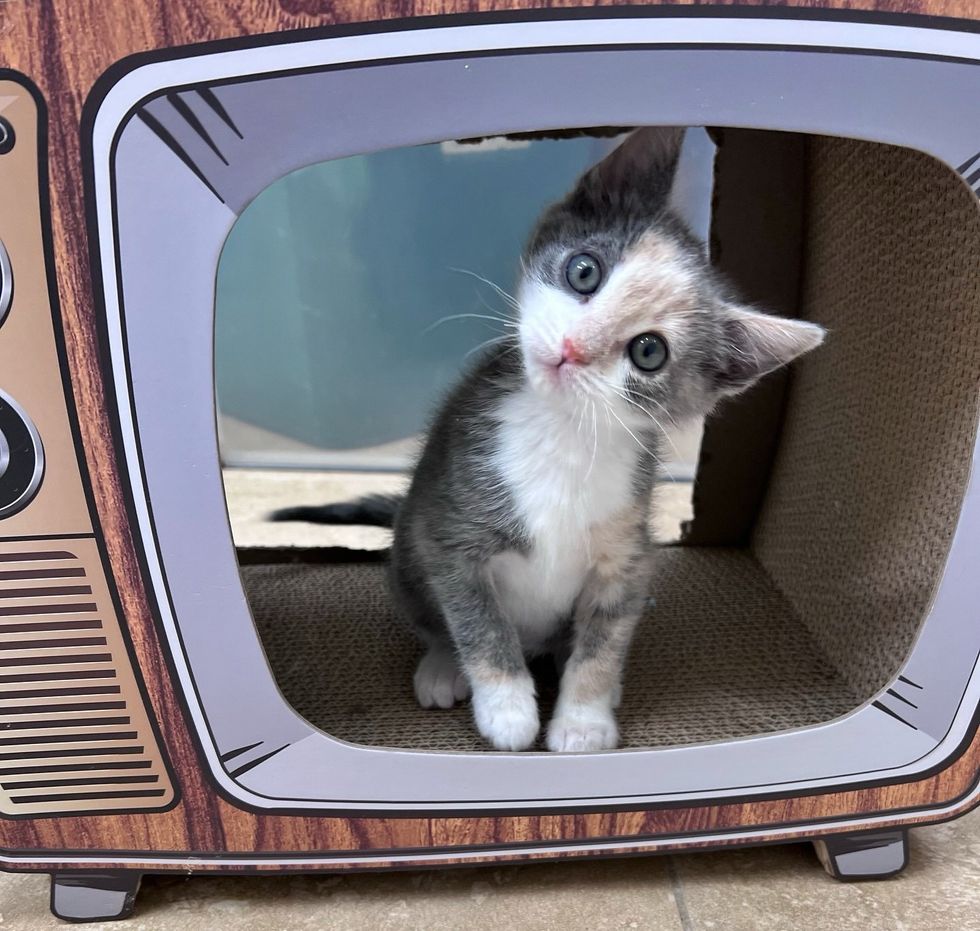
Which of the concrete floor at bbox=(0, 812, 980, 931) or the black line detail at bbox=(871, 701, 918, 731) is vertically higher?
the black line detail at bbox=(871, 701, 918, 731)

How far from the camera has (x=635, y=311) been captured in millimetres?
713

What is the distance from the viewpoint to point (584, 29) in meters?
0.56

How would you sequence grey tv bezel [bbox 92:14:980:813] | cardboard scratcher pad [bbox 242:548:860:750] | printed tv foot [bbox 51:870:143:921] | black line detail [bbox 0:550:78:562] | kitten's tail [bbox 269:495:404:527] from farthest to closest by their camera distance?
kitten's tail [bbox 269:495:404:527] < cardboard scratcher pad [bbox 242:548:860:750] < printed tv foot [bbox 51:870:143:921] < black line detail [bbox 0:550:78:562] < grey tv bezel [bbox 92:14:980:813]

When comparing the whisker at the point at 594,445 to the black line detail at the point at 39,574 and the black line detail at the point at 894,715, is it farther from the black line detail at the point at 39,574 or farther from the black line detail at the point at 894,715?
the black line detail at the point at 39,574

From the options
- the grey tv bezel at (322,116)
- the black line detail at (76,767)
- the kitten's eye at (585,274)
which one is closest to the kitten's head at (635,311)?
the kitten's eye at (585,274)

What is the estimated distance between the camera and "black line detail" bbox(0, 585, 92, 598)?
0.68 metres

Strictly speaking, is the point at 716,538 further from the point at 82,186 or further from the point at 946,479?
the point at 82,186

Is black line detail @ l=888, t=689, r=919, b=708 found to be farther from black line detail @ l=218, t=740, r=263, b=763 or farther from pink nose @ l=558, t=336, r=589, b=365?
black line detail @ l=218, t=740, r=263, b=763

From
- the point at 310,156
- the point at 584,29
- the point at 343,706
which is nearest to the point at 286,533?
the point at 343,706

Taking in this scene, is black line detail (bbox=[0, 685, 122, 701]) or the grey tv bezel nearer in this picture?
the grey tv bezel

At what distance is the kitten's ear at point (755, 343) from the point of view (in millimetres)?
749

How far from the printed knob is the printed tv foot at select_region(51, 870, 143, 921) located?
0.37m

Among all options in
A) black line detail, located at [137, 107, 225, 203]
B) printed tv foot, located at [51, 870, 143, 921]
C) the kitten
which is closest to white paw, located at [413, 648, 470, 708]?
the kitten

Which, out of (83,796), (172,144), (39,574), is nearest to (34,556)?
(39,574)
